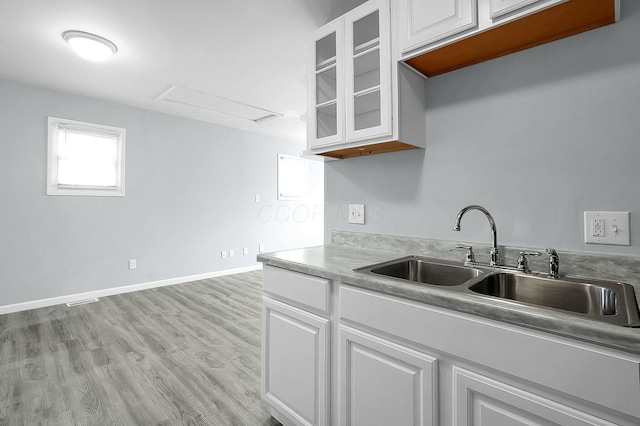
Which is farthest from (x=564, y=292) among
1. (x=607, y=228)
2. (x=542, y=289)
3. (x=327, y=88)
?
(x=327, y=88)

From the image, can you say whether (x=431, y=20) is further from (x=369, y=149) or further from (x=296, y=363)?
(x=296, y=363)

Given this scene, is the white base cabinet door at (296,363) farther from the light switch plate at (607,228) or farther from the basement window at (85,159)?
the basement window at (85,159)

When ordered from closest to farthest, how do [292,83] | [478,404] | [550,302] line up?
[478,404] < [550,302] < [292,83]

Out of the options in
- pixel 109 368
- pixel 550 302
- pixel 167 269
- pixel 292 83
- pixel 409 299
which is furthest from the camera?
pixel 167 269

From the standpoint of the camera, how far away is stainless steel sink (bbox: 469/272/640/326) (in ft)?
3.31

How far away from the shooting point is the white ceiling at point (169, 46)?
2.04m

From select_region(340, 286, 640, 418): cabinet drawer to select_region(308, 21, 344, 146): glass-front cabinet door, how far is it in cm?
100

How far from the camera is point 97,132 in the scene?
3.78m

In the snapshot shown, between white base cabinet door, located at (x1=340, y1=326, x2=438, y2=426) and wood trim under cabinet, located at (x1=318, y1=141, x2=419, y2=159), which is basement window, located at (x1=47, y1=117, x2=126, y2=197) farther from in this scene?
white base cabinet door, located at (x1=340, y1=326, x2=438, y2=426)

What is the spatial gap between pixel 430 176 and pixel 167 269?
4.03 metres

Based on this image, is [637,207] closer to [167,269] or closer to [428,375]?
[428,375]

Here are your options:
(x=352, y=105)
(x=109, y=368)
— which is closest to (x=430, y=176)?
(x=352, y=105)

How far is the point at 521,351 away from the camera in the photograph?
800mm

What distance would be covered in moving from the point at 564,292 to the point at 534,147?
24.0 inches
